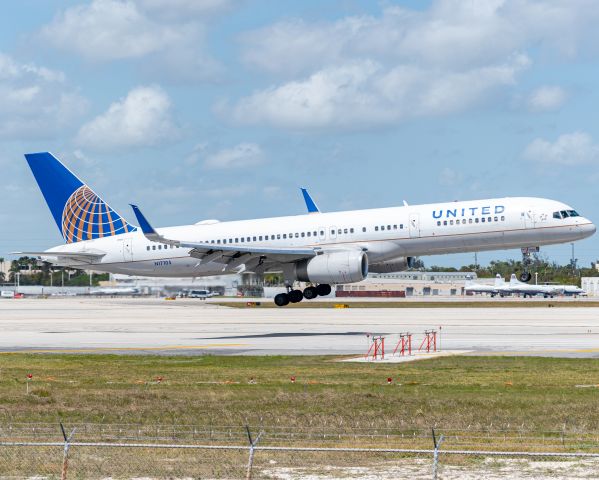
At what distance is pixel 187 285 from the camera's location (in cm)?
10588

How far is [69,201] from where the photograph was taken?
70562 mm

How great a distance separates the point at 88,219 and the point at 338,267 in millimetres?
20996

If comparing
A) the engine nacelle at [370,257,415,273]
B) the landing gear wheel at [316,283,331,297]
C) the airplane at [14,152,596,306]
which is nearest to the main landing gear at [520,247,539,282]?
the airplane at [14,152,596,306]

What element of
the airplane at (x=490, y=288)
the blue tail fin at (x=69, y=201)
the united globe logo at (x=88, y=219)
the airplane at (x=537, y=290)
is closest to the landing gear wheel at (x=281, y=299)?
the united globe logo at (x=88, y=219)

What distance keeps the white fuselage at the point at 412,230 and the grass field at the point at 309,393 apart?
22923 millimetres

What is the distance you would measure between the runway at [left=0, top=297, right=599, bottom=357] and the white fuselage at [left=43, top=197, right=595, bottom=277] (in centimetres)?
404

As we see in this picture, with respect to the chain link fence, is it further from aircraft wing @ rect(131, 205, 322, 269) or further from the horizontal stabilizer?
the horizontal stabilizer

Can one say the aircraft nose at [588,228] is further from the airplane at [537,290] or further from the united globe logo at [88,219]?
the airplane at [537,290]

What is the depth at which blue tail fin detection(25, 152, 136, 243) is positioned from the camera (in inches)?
2734

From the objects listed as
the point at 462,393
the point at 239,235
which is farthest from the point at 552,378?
the point at 239,235

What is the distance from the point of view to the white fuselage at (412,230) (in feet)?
189

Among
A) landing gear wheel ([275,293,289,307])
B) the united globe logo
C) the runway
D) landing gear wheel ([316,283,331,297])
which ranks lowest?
the runway

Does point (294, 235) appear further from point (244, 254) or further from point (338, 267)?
point (338, 267)

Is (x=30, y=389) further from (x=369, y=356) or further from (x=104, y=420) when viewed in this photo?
(x=369, y=356)
